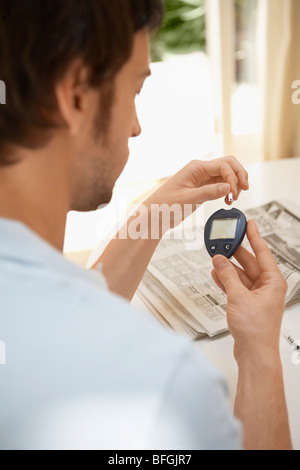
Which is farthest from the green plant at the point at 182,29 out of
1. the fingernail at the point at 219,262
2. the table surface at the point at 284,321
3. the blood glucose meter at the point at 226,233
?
the fingernail at the point at 219,262

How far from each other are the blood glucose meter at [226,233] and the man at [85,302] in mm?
112

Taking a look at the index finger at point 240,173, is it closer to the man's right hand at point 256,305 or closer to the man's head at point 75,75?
the man's right hand at point 256,305

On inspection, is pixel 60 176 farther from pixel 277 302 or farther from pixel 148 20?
pixel 277 302

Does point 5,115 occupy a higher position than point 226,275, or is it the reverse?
point 5,115

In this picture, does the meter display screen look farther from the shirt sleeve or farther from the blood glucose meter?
the shirt sleeve

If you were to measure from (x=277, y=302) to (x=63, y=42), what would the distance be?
47 centimetres

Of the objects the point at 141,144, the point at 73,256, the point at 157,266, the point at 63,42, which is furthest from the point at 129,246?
the point at 141,144

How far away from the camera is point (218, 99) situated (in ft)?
8.43

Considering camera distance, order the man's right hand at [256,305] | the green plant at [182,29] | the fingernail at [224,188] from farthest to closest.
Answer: the green plant at [182,29]
the fingernail at [224,188]
the man's right hand at [256,305]

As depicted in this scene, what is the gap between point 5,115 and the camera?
24.3 inches

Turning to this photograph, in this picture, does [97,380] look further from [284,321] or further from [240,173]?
[240,173]

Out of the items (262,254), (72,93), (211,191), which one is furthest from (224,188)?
(72,93)

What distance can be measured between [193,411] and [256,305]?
0.94ft

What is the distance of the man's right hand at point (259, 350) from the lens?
25.4 inches
